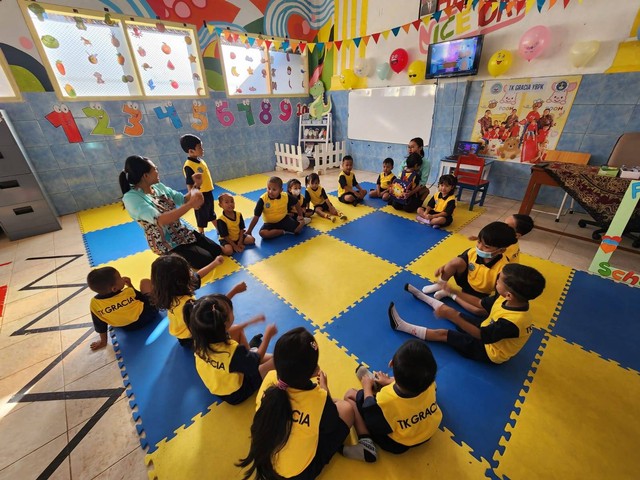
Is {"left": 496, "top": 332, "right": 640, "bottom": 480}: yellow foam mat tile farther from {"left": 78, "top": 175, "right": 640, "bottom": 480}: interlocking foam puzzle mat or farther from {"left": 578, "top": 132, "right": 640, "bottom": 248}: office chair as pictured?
{"left": 578, "top": 132, "right": 640, "bottom": 248}: office chair

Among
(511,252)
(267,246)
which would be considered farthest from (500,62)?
(267,246)

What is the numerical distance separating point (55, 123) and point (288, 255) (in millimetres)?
4621

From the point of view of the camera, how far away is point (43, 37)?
420cm

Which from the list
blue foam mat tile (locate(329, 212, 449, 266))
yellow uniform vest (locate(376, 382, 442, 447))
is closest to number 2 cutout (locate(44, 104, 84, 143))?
blue foam mat tile (locate(329, 212, 449, 266))

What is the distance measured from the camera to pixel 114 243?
3.88m

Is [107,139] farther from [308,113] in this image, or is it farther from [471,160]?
[471,160]

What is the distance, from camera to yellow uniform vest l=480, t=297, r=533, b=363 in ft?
5.84

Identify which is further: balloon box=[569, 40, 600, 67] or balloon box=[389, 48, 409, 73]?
balloon box=[389, 48, 409, 73]

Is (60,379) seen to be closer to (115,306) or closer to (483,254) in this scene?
(115,306)

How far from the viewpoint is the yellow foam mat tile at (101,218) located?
4461 mm

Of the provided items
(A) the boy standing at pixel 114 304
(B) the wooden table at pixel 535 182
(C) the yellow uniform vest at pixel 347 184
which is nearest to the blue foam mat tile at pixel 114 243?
(A) the boy standing at pixel 114 304

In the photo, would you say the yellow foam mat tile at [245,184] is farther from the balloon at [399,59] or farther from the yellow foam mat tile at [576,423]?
the yellow foam mat tile at [576,423]

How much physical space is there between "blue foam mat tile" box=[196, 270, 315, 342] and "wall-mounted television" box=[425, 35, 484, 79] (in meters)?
5.04

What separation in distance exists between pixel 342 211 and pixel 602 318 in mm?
3326
